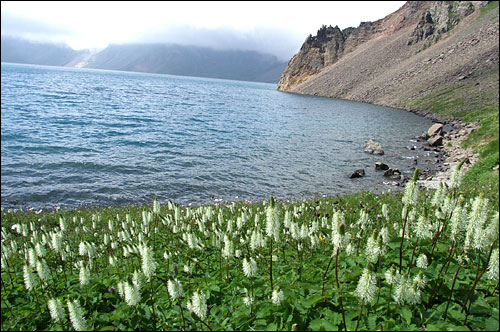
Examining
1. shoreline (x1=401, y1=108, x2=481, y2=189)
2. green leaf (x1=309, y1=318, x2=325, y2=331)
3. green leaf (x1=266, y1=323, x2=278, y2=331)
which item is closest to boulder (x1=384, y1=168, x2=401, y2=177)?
shoreline (x1=401, y1=108, x2=481, y2=189)

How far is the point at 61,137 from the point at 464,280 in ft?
140

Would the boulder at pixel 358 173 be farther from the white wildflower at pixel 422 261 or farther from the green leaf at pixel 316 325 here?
the green leaf at pixel 316 325

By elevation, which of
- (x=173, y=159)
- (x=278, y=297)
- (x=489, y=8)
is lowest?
(x=173, y=159)

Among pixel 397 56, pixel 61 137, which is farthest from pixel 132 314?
pixel 397 56

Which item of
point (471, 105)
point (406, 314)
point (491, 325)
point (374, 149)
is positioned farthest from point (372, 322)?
point (471, 105)

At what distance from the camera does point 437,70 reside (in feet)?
325

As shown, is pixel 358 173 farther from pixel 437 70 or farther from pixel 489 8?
pixel 489 8

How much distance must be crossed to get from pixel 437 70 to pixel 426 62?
14.1 m

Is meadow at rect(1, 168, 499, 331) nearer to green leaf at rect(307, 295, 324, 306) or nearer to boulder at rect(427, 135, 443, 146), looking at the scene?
green leaf at rect(307, 295, 324, 306)

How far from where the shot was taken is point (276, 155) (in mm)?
34562

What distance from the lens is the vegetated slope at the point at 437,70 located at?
63.5 meters

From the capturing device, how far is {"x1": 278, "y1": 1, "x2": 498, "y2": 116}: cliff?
8166cm

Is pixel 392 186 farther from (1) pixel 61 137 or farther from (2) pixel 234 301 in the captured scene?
(1) pixel 61 137

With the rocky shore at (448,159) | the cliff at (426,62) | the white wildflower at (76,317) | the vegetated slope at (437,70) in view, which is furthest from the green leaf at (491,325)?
the cliff at (426,62)
